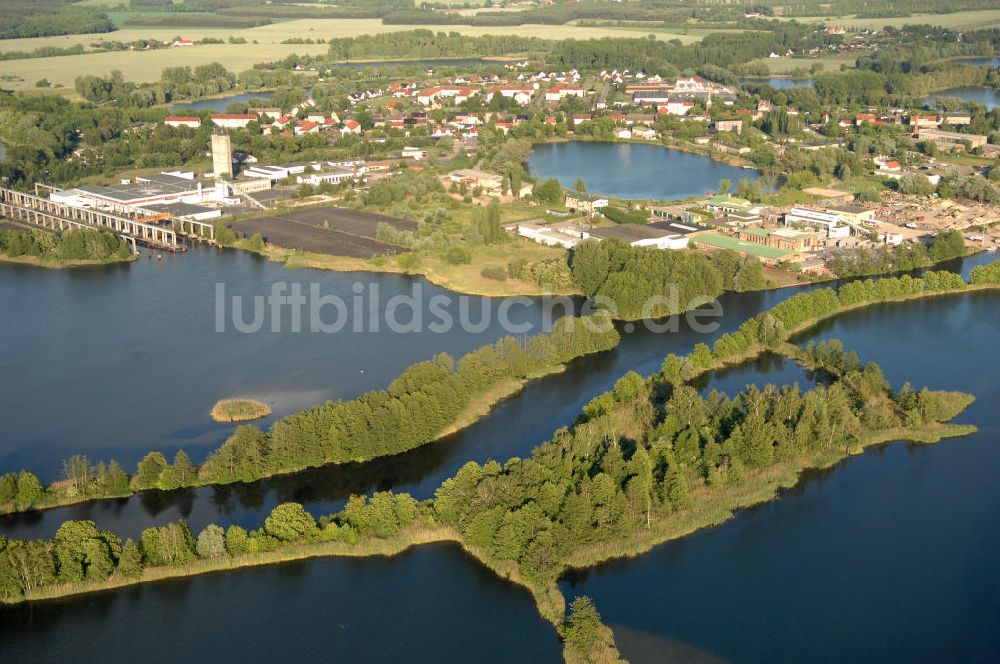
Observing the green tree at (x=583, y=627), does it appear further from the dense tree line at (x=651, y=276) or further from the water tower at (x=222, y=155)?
the water tower at (x=222, y=155)

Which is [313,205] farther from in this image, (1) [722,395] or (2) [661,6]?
(2) [661,6]

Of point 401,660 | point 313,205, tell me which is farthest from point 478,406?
point 313,205

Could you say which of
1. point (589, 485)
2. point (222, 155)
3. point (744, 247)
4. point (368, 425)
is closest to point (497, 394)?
point (368, 425)

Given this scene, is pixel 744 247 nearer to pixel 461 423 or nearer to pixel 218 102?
pixel 461 423

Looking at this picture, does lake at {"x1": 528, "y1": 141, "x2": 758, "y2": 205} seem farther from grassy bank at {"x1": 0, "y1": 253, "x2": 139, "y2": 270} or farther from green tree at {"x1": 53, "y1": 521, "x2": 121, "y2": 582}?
green tree at {"x1": 53, "y1": 521, "x2": 121, "y2": 582}

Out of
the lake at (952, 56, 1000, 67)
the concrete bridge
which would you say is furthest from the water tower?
the lake at (952, 56, 1000, 67)
